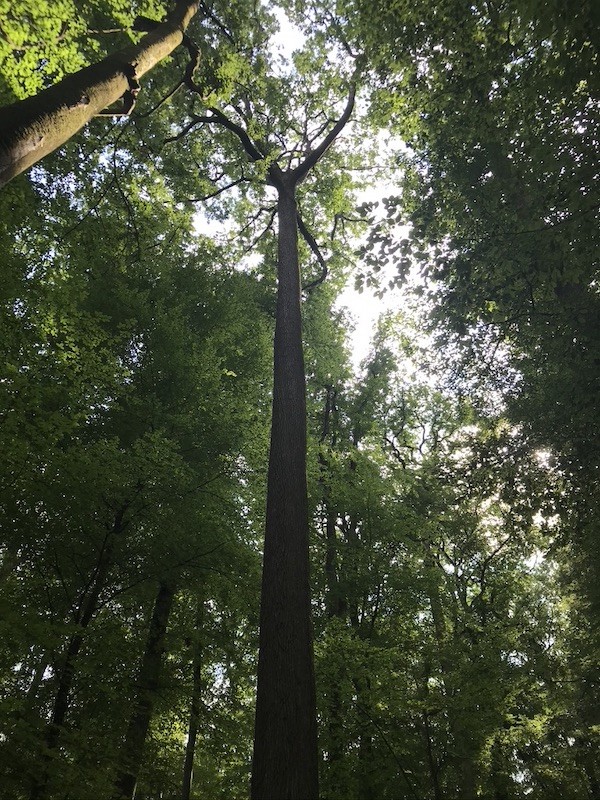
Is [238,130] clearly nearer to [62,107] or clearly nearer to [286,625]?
[62,107]

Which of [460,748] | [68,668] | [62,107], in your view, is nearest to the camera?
[62,107]

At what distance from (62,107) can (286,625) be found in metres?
4.74

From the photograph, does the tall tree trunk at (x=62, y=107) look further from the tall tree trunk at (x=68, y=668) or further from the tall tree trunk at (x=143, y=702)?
the tall tree trunk at (x=143, y=702)

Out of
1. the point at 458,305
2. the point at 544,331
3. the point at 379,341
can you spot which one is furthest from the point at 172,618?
the point at 379,341

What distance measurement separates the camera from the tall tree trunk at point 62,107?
10.3 feet

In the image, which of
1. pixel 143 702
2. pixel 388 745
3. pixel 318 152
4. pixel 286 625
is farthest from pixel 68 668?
pixel 318 152

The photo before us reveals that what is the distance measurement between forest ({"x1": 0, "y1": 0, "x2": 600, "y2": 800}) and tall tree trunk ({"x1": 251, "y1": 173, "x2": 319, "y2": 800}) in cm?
2

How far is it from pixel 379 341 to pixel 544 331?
9.86m

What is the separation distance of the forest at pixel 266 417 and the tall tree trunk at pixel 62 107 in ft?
0.11

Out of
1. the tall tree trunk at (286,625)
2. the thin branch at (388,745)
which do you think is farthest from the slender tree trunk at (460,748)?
the tall tree trunk at (286,625)

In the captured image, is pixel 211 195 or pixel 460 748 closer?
pixel 460 748

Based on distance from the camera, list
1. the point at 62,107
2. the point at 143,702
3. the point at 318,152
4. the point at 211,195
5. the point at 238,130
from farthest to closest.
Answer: the point at 211,195 < the point at 238,130 < the point at 318,152 < the point at 143,702 < the point at 62,107

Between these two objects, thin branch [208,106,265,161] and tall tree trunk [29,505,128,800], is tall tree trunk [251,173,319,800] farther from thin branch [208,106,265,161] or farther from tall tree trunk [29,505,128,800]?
thin branch [208,106,265,161]

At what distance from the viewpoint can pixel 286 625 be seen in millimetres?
3920
